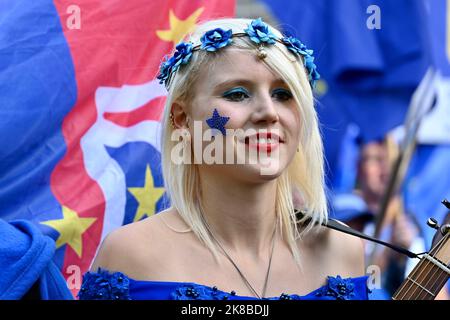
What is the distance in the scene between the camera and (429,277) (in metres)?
2.24

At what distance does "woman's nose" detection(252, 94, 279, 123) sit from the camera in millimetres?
2486

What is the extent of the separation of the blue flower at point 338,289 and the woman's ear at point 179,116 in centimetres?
60

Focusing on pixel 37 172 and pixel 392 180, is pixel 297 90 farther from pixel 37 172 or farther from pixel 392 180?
pixel 392 180

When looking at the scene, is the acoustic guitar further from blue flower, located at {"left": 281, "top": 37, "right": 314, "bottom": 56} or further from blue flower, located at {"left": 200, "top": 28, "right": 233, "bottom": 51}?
blue flower, located at {"left": 200, "top": 28, "right": 233, "bottom": 51}

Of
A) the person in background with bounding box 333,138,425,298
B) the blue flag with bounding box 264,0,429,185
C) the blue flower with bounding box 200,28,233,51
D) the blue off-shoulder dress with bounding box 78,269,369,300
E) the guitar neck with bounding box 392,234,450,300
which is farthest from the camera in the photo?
the person in background with bounding box 333,138,425,298

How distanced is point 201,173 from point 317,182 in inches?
14.1

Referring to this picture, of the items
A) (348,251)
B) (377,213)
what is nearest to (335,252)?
(348,251)

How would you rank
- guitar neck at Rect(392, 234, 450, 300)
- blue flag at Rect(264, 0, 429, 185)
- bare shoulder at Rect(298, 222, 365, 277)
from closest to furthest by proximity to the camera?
guitar neck at Rect(392, 234, 450, 300)
bare shoulder at Rect(298, 222, 365, 277)
blue flag at Rect(264, 0, 429, 185)

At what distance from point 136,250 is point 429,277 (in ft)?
2.59

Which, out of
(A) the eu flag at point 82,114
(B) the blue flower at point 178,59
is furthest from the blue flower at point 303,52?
(A) the eu flag at point 82,114

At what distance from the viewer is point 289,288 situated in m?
2.60

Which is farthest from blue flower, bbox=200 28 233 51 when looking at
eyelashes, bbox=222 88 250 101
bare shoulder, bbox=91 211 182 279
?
bare shoulder, bbox=91 211 182 279

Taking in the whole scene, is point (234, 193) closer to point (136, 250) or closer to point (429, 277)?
point (136, 250)
